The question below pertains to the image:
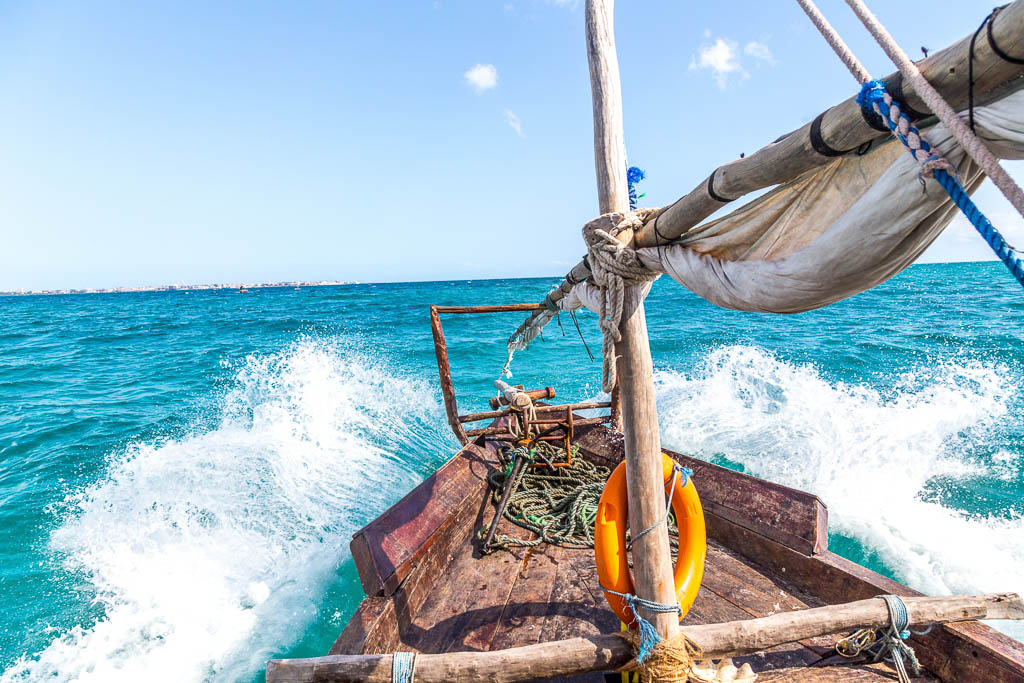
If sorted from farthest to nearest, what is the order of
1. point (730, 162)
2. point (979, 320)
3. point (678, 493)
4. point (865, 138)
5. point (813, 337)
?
point (979, 320) < point (813, 337) < point (678, 493) < point (730, 162) < point (865, 138)

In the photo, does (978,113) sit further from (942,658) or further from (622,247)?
(942,658)

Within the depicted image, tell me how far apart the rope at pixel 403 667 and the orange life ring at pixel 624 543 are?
84 centimetres

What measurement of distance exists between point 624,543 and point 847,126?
1.80m

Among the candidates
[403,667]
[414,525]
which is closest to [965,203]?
[403,667]

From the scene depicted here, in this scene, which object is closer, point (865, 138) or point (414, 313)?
point (865, 138)

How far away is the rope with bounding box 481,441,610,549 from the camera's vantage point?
3.43 metres

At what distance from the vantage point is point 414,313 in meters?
31.1

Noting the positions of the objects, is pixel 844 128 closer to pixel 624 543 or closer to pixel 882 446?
pixel 624 543

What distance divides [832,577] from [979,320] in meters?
25.8

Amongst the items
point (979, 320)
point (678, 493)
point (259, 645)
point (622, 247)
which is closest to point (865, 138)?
point (622, 247)

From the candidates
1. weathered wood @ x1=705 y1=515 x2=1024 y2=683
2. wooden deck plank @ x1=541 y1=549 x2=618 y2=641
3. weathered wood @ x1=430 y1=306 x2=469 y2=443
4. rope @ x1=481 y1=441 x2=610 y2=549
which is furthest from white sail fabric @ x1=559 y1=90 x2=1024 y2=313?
weathered wood @ x1=430 y1=306 x2=469 y2=443

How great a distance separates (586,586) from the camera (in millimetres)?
2908

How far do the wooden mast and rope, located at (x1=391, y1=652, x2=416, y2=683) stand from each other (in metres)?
0.93

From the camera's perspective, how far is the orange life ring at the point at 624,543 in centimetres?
201
